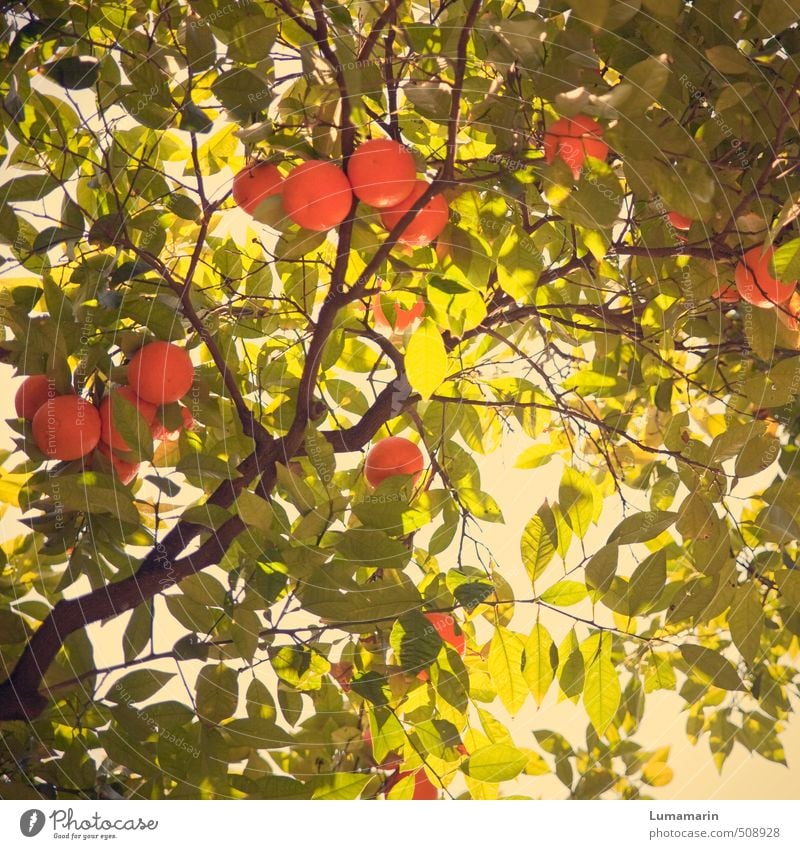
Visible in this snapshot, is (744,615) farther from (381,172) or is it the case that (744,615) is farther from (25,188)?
(25,188)

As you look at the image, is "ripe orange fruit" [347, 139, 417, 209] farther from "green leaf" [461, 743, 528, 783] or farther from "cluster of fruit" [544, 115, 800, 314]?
"green leaf" [461, 743, 528, 783]

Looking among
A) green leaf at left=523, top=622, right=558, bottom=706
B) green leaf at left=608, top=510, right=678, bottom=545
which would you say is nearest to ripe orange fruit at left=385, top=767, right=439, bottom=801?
green leaf at left=523, top=622, right=558, bottom=706

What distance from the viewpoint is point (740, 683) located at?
0.59 metres

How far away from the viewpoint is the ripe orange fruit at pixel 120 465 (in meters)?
0.53

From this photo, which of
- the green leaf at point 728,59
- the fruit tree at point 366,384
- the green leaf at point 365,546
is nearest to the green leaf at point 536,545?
the fruit tree at point 366,384

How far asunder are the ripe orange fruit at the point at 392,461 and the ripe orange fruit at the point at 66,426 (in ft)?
0.59

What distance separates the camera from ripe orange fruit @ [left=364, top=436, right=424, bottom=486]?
1.90ft

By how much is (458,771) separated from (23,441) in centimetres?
36

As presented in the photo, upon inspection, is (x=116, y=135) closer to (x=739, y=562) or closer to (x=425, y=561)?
(x=425, y=561)

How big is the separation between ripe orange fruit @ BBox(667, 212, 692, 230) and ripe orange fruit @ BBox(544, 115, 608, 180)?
0.28ft

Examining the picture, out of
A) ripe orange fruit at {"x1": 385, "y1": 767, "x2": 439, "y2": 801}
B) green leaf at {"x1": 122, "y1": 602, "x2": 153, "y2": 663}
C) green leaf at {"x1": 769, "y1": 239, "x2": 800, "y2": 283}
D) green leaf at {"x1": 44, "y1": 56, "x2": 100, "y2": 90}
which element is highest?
green leaf at {"x1": 44, "y1": 56, "x2": 100, "y2": 90}

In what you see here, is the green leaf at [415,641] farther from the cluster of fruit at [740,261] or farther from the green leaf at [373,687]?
the cluster of fruit at [740,261]

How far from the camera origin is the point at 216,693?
1.67 ft

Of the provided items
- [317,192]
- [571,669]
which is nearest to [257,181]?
[317,192]
